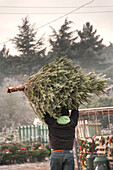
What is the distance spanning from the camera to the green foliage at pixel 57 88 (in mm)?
3979

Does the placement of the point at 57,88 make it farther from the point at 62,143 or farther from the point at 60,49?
the point at 60,49

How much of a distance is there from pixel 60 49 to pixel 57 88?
2811cm

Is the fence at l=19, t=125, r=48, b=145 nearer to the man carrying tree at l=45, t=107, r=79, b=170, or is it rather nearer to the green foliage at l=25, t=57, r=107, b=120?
the green foliage at l=25, t=57, r=107, b=120

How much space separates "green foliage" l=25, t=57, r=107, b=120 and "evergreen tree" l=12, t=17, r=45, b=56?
2760cm

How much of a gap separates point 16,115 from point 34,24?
10.2 meters

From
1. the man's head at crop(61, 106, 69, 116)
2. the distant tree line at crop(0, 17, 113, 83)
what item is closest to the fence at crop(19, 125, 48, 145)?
the man's head at crop(61, 106, 69, 116)

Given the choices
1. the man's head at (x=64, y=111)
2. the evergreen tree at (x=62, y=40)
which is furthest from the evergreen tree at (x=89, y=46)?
the man's head at (x=64, y=111)

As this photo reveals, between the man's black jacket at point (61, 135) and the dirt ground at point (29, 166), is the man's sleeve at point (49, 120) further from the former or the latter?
the dirt ground at point (29, 166)

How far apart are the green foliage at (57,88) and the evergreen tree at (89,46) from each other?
2755 centimetres

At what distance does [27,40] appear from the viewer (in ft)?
105

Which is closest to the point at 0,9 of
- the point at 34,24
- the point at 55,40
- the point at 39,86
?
the point at 34,24

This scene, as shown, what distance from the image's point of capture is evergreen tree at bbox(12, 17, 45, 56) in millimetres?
31688

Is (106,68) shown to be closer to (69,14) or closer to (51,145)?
(69,14)

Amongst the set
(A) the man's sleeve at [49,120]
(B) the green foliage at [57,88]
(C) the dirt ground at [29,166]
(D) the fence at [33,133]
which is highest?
(B) the green foliage at [57,88]
